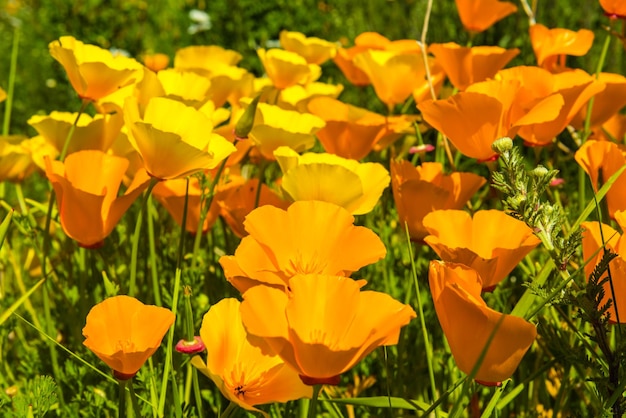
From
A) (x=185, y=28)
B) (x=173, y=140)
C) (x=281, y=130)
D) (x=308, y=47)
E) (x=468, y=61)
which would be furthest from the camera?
(x=185, y=28)

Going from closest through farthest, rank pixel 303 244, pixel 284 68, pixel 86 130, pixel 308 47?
pixel 303 244
pixel 86 130
pixel 284 68
pixel 308 47

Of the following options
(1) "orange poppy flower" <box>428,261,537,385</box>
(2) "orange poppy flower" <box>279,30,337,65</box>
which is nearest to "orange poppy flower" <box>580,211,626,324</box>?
(1) "orange poppy flower" <box>428,261,537,385</box>

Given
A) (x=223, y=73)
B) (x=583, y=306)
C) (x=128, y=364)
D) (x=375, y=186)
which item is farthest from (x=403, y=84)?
(x=128, y=364)

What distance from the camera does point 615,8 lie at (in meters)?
1.25

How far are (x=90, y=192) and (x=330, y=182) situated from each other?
0.28m

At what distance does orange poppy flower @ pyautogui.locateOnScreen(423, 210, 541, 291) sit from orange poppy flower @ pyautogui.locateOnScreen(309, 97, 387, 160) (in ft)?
1.24

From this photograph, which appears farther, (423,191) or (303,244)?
(423,191)

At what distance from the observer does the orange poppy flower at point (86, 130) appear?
119 centimetres

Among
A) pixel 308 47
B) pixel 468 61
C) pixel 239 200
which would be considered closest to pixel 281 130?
pixel 239 200

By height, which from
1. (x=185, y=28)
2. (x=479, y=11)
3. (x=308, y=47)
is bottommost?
(x=185, y=28)

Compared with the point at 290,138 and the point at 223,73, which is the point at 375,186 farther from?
the point at 223,73

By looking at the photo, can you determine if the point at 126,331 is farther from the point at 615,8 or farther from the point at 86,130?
the point at 615,8

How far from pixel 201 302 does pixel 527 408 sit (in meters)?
0.51

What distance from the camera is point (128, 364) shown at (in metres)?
0.69
